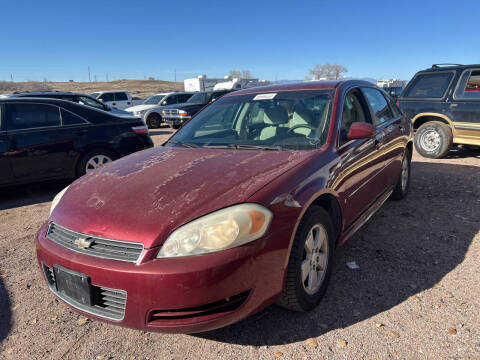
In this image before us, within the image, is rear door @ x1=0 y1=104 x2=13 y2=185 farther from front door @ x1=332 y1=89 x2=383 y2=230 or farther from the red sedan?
front door @ x1=332 y1=89 x2=383 y2=230

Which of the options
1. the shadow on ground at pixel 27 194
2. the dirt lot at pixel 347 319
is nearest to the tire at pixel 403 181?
the dirt lot at pixel 347 319

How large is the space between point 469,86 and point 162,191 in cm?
713

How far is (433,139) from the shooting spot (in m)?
7.48

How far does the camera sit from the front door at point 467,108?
22.3 ft

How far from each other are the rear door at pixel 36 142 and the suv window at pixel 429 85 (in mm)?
6991

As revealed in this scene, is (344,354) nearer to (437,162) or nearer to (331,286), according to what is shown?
(331,286)

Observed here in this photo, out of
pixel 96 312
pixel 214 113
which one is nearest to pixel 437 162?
pixel 214 113

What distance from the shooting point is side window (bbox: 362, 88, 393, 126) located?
151 inches

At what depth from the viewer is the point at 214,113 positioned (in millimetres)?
3729

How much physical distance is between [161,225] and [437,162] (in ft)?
23.0

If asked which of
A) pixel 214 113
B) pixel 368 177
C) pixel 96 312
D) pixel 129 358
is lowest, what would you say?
pixel 129 358

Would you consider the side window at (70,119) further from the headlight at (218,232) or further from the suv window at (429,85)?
the suv window at (429,85)

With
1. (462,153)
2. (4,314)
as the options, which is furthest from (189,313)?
(462,153)

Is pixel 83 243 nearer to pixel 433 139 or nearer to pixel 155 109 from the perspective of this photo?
Result: pixel 433 139
